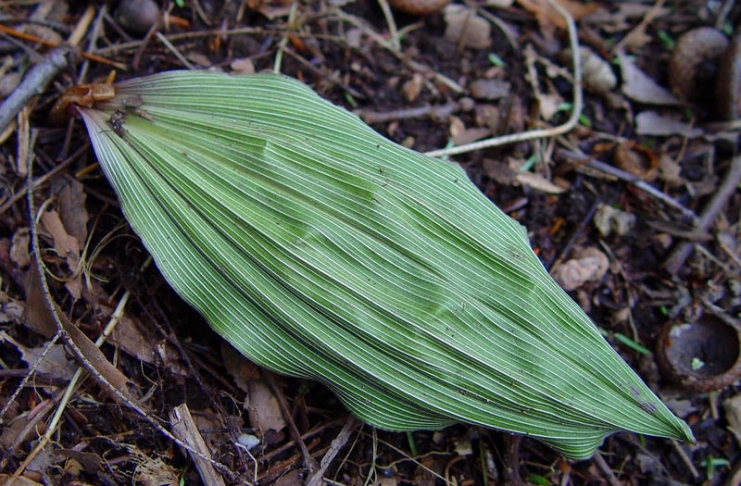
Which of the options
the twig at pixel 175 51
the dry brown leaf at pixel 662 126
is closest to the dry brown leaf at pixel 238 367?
the twig at pixel 175 51

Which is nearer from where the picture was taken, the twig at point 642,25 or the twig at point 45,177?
the twig at point 45,177

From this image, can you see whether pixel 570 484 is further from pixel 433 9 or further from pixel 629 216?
pixel 433 9

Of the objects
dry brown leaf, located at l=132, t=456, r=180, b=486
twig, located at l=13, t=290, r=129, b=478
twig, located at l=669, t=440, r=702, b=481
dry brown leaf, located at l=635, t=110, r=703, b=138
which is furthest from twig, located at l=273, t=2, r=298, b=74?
twig, located at l=669, t=440, r=702, b=481

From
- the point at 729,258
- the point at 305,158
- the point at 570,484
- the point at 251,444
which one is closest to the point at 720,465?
the point at 570,484

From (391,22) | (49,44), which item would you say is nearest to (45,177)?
(49,44)

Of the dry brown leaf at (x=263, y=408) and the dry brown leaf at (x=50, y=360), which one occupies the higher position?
the dry brown leaf at (x=50, y=360)

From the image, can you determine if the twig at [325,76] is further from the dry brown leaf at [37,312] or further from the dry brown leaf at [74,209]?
the dry brown leaf at [37,312]

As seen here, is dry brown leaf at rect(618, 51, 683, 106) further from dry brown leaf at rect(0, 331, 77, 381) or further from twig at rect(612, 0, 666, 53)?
dry brown leaf at rect(0, 331, 77, 381)
